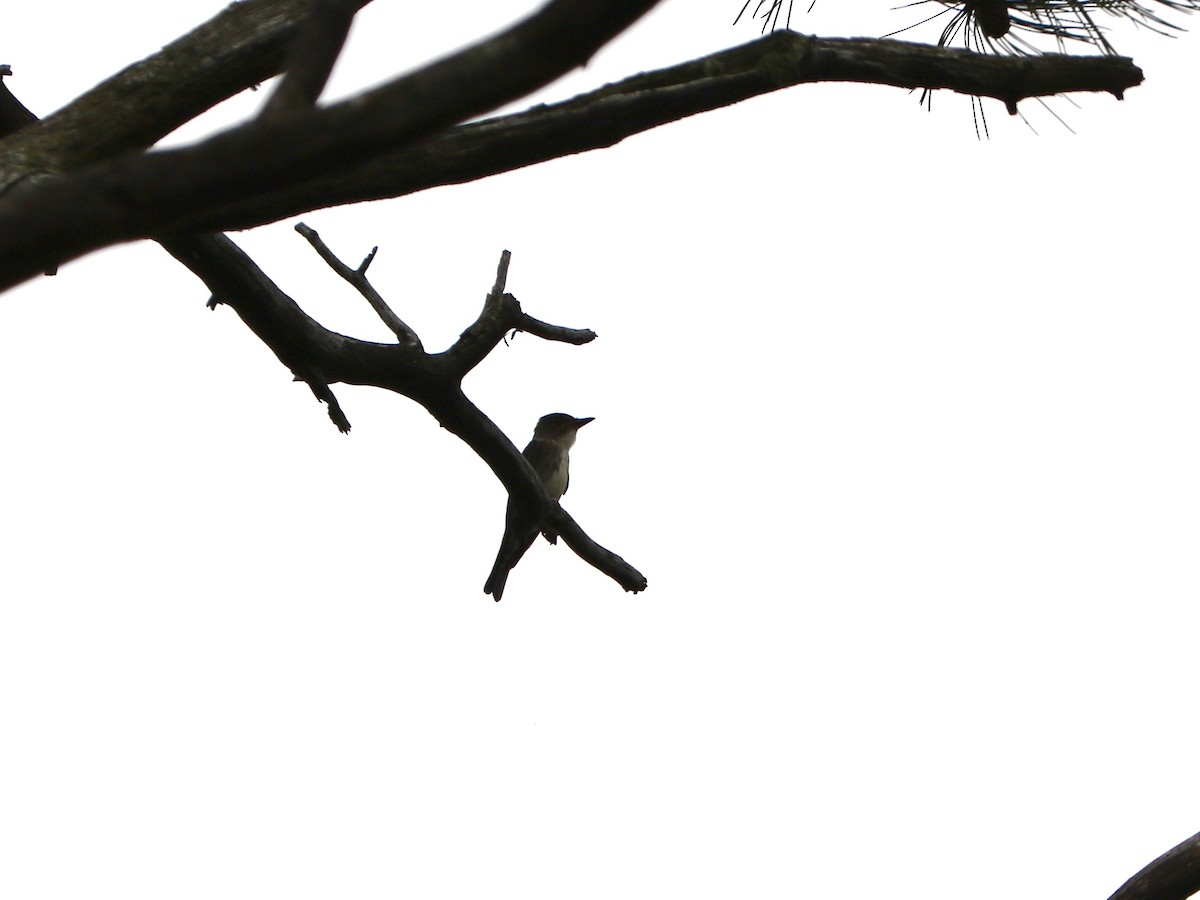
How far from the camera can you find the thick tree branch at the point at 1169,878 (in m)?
2.89

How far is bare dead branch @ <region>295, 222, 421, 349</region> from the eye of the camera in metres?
3.92

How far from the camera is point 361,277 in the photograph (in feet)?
13.4

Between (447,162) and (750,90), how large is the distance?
0.54m

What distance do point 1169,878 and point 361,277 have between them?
289cm

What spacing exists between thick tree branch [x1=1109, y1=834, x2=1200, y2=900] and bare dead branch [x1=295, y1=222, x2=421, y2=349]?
250 cm

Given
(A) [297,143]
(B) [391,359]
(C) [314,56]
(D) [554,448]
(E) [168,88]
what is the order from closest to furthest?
(A) [297,143], (C) [314,56], (E) [168,88], (B) [391,359], (D) [554,448]

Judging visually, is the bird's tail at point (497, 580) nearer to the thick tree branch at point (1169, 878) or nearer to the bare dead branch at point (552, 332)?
the bare dead branch at point (552, 332)

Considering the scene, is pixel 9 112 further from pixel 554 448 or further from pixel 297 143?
pixel 554 448

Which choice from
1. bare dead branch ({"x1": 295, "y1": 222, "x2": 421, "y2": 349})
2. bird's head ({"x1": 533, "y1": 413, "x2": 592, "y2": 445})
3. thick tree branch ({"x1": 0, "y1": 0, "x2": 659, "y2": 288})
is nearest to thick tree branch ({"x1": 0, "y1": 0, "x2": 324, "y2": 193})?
thick tree branch ({"x1": 0, "y1": 0, "x2": 659, "y2": 288})

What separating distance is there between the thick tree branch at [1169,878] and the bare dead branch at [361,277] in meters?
2.50

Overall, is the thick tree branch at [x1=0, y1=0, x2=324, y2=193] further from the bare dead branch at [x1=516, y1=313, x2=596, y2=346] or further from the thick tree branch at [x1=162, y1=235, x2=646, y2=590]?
the bare dead branch at [x1=516, y1=313, x2=596, y2=346]

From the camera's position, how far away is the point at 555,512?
414 centimetres

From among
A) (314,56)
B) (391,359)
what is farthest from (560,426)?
(314,56)

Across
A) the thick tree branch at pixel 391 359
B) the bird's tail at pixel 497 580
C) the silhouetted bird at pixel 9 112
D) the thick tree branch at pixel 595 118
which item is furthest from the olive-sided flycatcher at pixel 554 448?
the thick tree branch at pixel 595 118
